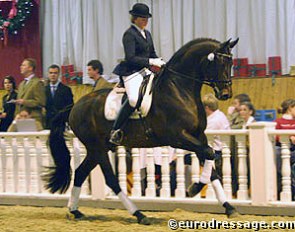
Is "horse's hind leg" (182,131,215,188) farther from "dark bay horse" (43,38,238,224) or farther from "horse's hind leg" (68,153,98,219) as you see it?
"horse's hind leg" (68,153,98,219)

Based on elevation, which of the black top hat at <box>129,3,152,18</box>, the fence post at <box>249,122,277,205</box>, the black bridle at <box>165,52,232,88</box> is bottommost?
the fence post at <box>249,122,277,205</box>

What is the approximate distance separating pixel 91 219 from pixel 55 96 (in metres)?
2.89

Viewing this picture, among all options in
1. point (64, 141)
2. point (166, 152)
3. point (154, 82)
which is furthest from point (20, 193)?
point (154, 82)

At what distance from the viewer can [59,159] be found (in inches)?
310

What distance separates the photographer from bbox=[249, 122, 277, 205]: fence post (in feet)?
23.9

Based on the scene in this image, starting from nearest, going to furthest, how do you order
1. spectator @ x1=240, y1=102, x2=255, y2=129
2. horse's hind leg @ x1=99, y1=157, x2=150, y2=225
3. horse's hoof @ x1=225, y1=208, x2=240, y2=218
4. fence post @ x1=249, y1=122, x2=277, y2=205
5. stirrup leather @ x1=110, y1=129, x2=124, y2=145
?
horse's hoof @ x1=225, y1=208, x2=240, y2=218
horse's hind leg @ x1=99, y1=157, x2=150, y2=225
stirrup leather @ x1=110, y1=129, x2=124, y2=145
fence post @ x1=249, y1=122, x2=277, y2=205
spectator @ x1=240, y1=102, x2=255, y2=129

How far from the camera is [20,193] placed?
8844 millimetres

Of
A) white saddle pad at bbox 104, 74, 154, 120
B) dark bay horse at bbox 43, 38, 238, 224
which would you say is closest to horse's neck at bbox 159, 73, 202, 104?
dark bay horse at bbox 43, 38, 238, 224

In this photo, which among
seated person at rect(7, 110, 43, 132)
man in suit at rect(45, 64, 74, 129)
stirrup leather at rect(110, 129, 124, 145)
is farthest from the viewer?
man in suit at rect(45, 64, 74, 129)

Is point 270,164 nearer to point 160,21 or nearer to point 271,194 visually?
point 271,194

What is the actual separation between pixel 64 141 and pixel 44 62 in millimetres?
4427

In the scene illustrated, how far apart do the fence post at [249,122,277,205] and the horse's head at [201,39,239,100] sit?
0.74 meters

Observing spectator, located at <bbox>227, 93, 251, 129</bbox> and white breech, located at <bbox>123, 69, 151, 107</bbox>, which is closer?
white breech, located at <bbox>123, 69, 151, 107</bbox>

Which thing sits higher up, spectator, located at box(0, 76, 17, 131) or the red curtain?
the red curtain
